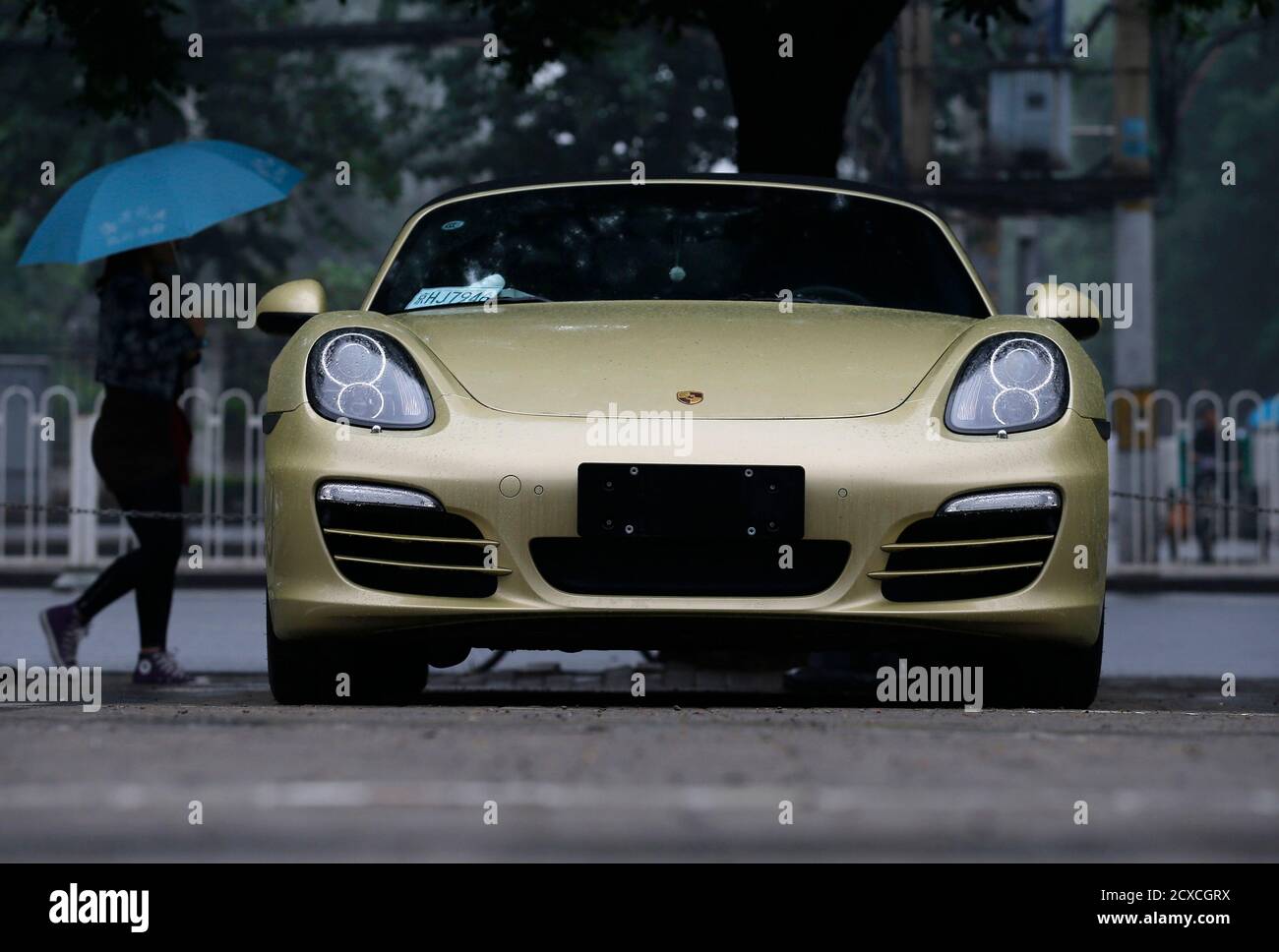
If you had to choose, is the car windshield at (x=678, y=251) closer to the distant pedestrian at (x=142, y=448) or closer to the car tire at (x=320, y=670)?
the car tire at (x=320, y=670)

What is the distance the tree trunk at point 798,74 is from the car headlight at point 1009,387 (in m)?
3.73

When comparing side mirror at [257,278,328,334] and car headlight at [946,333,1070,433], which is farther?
side mirror at [257,278,328,334]

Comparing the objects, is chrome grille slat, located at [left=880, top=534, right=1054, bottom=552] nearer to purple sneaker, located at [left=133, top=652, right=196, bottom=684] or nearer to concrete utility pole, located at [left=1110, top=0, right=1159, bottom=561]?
purple sneaker, located at [left=133, top=652, right=196, bottom=684]

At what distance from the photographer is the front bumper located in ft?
14.2

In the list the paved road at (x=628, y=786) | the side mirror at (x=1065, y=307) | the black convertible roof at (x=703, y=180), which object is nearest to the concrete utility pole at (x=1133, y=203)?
the black convertible roof at (x=703, y=180)

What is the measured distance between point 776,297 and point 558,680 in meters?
3.24

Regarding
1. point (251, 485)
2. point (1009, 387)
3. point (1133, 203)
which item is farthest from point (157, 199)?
point (1133, 203)

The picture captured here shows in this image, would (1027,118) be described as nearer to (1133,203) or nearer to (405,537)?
(1133,203)

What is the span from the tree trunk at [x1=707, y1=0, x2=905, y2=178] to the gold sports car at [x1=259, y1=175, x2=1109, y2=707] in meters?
3.58

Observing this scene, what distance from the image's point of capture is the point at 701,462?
4312mm

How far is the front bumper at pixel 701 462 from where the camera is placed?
4.32 m

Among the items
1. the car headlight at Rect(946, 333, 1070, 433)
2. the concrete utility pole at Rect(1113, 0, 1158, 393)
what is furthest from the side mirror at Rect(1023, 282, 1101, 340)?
the concrete utility pole at Rect(1113, 0, 1158, 393)

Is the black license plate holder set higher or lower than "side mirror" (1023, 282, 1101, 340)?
lower

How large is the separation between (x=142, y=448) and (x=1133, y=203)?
1596cm
